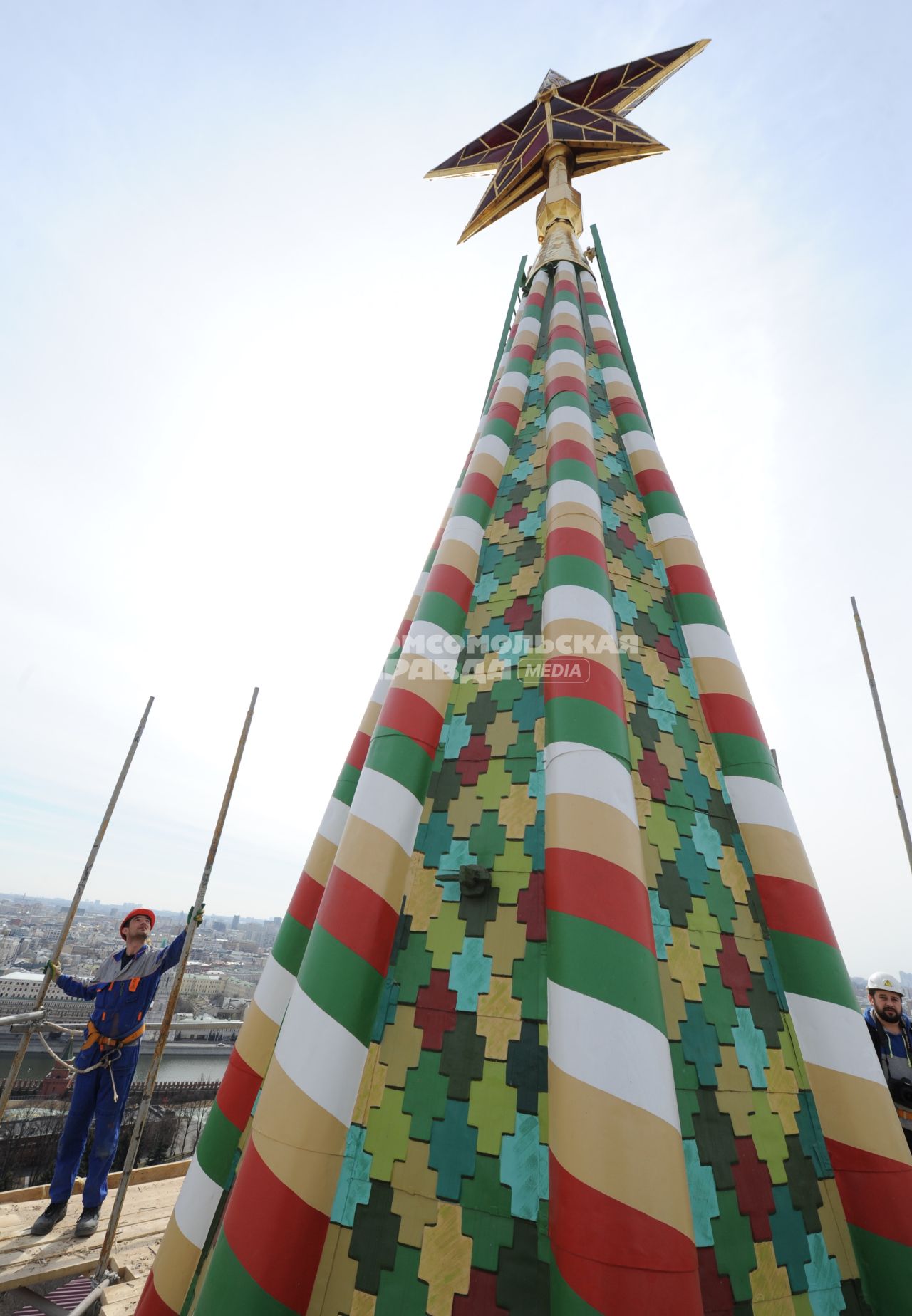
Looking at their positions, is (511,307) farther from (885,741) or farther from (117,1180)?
(117,1180)

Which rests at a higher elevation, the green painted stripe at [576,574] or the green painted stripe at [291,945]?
the green painted stripe at [576,574]

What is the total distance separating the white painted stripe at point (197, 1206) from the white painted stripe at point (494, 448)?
445 cm

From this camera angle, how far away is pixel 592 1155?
1607 mm

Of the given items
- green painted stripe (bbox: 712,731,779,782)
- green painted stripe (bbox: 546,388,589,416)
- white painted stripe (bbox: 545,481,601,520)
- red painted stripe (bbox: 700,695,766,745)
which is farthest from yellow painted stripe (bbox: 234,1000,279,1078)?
green painted stripe (bbox: 546,388,589,416)

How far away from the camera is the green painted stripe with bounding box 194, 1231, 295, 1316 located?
1.65 metres

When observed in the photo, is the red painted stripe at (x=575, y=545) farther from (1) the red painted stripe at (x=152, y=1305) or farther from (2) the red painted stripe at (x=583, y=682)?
(1) the red painted stripe at (x=152, y=1305)

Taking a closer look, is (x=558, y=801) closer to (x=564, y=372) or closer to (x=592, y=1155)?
(x=592, y=1155)

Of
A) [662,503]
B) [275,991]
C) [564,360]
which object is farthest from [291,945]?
[564,360]

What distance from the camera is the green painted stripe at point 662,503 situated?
4051 mm

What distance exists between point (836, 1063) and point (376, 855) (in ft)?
6.78

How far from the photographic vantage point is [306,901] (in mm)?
3279

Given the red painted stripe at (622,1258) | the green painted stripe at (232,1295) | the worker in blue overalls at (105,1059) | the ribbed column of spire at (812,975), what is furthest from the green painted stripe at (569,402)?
the worker in blue overalls at (105,1059)

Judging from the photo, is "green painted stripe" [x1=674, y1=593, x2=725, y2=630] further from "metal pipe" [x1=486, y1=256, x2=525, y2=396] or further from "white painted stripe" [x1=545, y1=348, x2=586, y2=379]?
"metal pipe" [x1=486, y1=256, x2=525, y2=396]

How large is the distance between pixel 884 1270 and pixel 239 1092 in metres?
2.73
